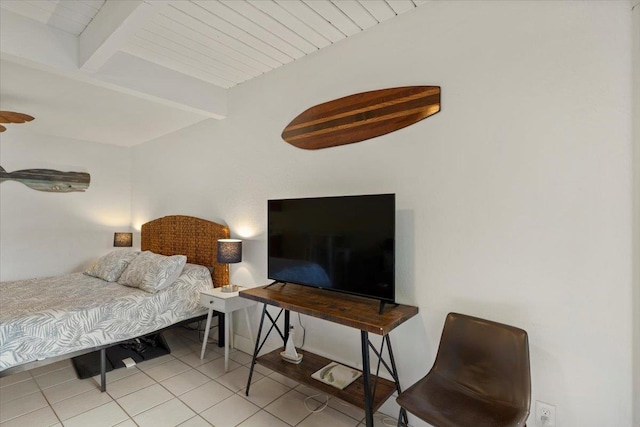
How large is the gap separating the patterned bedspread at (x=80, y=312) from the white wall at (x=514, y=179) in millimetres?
1470

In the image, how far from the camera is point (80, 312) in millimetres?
2445

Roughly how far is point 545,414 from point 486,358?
0.40 metres

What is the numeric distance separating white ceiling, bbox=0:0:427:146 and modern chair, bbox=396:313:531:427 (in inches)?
78.6

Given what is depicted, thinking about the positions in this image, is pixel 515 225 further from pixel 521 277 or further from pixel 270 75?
pixel 270 75

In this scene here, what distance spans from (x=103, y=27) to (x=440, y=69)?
82.3 inches

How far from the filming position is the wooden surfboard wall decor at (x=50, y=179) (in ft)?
13.2

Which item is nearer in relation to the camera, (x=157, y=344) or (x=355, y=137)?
(x=355, y=137)

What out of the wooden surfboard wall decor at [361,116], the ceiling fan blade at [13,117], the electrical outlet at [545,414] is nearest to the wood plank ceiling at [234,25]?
the wooden surfboard wall decor at [361,116]

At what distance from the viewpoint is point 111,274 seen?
11.5 feet

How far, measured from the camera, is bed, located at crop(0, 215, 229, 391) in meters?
2.19

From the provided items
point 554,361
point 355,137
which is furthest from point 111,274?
point 554,361

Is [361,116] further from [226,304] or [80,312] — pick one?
[80,312]

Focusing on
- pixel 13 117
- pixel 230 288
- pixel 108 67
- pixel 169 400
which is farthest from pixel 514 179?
pixel 13 117

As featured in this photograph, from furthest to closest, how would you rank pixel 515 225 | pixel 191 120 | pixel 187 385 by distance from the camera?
1. pixel 191 120
2. pixel 187 385
3. pixel 515 225
